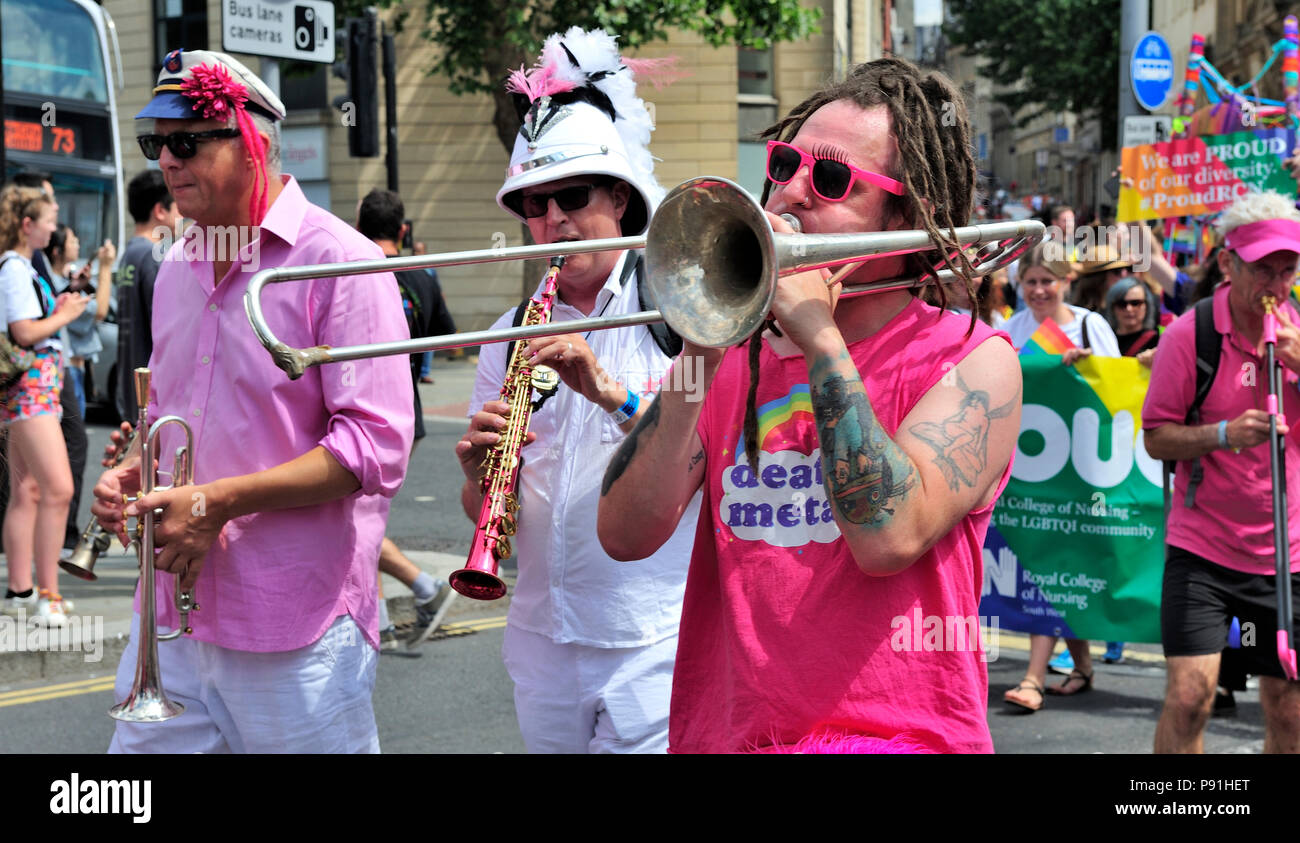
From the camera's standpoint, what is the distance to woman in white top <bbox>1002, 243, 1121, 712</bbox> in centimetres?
618

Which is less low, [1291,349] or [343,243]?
[343,243]

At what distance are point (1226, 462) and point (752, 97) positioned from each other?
2056 centimetres

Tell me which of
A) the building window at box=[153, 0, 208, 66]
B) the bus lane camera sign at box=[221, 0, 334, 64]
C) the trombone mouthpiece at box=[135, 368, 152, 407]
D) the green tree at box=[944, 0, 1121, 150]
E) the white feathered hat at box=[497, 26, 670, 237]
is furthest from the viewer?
the green tree at box=[944, 0, 1121, 150]

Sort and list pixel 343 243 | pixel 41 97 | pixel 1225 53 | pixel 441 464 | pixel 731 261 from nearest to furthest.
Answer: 1. pixel 731 261
2. pixel 343 243
3. pixel 441 464
4. pixel 41 97
5. pixel 1225 53

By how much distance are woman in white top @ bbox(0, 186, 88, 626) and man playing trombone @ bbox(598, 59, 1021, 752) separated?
16.6 feet

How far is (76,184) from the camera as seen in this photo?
45.5 feet

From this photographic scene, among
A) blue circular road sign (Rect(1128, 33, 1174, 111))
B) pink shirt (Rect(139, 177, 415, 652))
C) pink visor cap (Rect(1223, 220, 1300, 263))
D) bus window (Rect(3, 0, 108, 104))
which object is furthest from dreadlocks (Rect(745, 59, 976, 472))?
bus window (Rect(3, 0, 108, 104))

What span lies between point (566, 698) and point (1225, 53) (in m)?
31.7

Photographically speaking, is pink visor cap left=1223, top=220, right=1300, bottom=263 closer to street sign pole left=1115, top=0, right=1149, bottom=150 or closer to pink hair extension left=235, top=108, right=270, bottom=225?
pink hair extension left=235, top=108, right=270, bottom=225

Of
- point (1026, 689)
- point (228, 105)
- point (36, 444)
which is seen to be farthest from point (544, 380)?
point (36, 444)

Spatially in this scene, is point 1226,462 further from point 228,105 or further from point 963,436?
point 228,105

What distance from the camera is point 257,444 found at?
2.91 m
